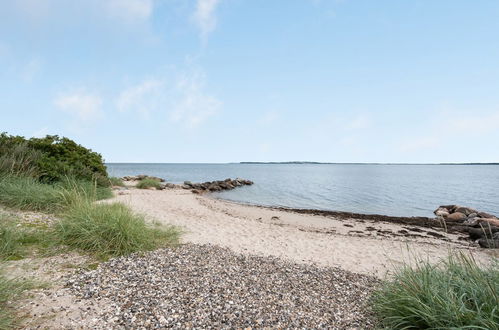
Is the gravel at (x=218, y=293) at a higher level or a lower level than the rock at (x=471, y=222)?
higher

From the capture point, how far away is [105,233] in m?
5.61

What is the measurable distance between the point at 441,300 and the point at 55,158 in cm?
1525

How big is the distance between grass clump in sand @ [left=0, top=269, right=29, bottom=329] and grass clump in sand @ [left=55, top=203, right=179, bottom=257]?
163cm

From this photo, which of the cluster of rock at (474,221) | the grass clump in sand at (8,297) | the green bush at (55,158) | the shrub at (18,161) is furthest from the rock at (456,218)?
the shrub at (18,161)

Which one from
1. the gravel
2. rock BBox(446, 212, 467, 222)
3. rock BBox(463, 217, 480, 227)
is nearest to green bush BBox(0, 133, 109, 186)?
the gravel

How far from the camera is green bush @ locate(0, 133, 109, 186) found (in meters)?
11.2

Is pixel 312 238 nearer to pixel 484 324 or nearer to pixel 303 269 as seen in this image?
pixel 303 269

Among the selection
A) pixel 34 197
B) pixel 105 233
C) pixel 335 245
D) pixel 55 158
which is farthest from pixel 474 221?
pixel 55 158

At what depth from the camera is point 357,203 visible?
23.5 metres

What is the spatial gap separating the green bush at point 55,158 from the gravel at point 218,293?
22.5 ft

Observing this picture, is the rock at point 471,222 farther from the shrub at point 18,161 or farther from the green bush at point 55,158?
the shrub at point 18,161

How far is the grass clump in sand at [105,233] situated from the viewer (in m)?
5.35

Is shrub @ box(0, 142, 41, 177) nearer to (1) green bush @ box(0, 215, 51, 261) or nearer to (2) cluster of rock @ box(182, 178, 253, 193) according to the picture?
(1) green bush @ box(0, 215, 51, 261)

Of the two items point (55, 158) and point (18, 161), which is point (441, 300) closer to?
point (18, 161)
